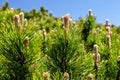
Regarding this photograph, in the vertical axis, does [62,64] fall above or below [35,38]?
below

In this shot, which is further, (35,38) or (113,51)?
(113,51)

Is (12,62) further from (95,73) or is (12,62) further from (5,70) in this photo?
(95,73)

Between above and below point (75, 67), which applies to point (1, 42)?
above

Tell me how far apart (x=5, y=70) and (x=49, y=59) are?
389mm

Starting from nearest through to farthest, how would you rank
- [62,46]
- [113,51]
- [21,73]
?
[21,73] < [62,46] < [113,51]

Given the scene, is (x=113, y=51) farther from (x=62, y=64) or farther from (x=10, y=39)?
→ (x=10, y=39)

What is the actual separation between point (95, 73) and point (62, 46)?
0.34 metres

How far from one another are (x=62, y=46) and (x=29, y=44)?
27cm

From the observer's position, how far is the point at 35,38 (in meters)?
2.81

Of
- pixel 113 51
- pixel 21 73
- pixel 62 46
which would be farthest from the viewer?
pixel 113 51

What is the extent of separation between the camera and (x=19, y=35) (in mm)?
2729

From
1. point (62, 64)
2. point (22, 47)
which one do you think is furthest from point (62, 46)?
point (22, 47)

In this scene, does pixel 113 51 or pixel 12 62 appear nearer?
pixel 12 62

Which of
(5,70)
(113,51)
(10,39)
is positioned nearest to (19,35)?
(10,39)
